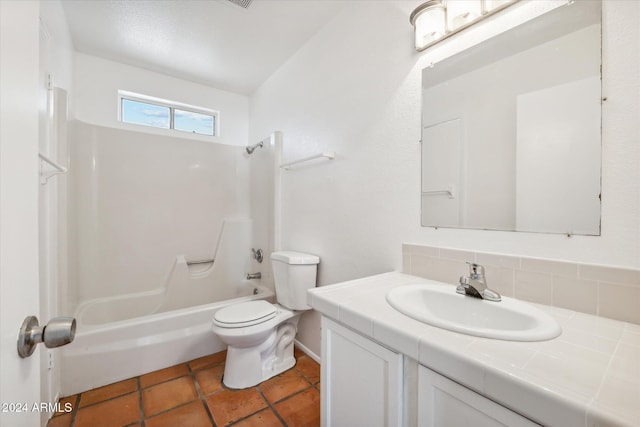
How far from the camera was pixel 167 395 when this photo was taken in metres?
1.60

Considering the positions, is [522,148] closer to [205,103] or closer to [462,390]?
[462,390]

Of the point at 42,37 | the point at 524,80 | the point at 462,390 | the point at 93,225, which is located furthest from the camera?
the point at 93,225

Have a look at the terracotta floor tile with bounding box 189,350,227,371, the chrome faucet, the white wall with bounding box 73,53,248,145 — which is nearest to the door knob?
the chrome faucet

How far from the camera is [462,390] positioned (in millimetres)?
630

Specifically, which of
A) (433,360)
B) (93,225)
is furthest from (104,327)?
(433,360)

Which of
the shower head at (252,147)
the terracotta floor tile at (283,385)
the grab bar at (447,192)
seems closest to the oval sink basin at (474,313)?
the grab bar at (447,192)

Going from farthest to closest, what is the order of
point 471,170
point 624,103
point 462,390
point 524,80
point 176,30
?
point 176,30 < point 471,170 < point 524,80 < point 624,103 < point 462,390

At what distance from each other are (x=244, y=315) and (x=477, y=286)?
1.37m

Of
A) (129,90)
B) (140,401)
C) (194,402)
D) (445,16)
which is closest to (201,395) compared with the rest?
(194,402)

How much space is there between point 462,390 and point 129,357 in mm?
2029

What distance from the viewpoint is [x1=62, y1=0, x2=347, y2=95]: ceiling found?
175 cm

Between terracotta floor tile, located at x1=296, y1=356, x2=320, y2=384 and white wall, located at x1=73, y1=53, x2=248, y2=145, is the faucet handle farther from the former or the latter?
white wall, located at x1=73, y1=53, x2=248, y2=145

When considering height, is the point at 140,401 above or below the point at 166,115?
below

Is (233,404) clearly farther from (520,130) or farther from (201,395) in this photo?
(520,130)
